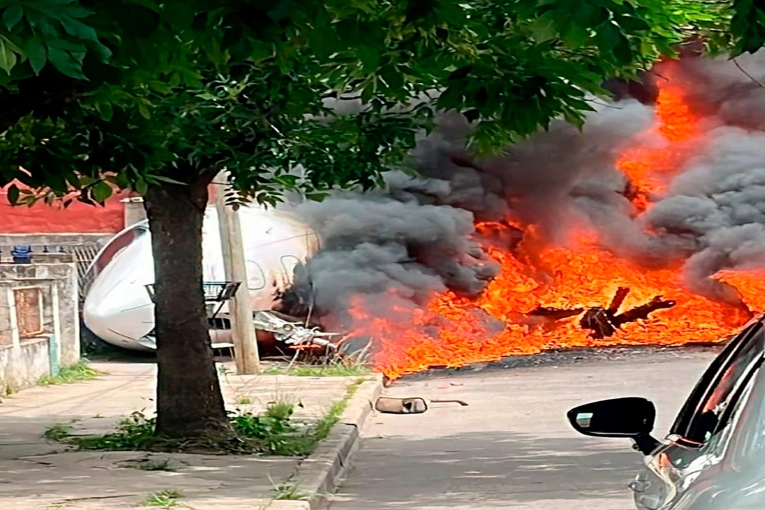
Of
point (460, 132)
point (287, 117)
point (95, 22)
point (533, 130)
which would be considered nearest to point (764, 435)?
point (95, 22)

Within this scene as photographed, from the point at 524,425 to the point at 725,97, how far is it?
37.7ft

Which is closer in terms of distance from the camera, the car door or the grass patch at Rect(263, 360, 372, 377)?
the car door

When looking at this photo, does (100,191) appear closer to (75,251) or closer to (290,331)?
(290,331)

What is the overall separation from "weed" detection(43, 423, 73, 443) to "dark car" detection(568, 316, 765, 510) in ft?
27.8

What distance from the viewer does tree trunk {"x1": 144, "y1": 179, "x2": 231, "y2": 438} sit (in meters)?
10.9

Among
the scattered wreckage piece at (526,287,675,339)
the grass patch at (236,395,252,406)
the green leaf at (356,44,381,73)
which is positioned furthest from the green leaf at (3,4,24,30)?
the scattered wreckage piece at (526,287,675,339)

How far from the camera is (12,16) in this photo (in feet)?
12.3

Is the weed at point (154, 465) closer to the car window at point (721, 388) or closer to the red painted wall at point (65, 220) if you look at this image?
the car window at point (721, 388)

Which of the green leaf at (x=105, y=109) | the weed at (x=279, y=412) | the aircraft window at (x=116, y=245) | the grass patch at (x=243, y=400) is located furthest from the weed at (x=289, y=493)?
the aircraft window at (x=116, y=245)

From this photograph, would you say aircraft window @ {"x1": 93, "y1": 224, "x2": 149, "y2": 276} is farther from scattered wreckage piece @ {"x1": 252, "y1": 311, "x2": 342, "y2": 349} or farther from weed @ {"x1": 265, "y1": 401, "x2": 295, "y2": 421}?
weed @ {"x1": 265, "y1": 401, "x2": 295, "y2": 421}

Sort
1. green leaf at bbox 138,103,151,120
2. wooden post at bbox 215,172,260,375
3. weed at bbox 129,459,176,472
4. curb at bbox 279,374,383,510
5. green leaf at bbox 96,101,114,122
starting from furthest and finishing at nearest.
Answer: wooden post at bbox 215,172,260,375 → weed at bbox 129,459,176,472 → curb at bbox 279,374,383,510 → green leaf at bbox 138,103,151,120 → green leaf at bbox 96,101,114,122

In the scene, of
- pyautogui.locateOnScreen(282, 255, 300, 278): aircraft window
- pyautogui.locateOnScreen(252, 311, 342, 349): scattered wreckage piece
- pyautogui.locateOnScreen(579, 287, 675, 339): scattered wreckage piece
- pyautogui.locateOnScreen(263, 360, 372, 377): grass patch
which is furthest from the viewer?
pyautogui.locateOnScreen(579, 287, 675, 339): scattered wreckage piece

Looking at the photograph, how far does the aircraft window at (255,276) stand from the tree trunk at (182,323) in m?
11.2

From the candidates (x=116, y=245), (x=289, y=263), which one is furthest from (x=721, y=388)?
(x=116, y=245)
